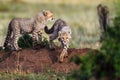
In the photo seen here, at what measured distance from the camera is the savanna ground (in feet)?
41.0

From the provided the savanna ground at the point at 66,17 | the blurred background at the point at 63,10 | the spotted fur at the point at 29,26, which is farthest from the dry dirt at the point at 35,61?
the blurred background at the point at 63,10

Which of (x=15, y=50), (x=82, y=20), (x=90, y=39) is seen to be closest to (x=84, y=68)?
(x=15, y=50)

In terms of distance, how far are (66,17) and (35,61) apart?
19200mm

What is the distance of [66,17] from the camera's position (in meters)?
32.5

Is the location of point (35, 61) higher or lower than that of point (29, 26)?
lower

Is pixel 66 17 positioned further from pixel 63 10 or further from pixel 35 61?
pixel 35 61

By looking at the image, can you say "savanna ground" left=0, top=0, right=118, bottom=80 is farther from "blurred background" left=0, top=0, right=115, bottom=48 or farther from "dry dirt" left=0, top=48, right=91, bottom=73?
"dry dirt" left=0, top=48, right=91, bottom=73

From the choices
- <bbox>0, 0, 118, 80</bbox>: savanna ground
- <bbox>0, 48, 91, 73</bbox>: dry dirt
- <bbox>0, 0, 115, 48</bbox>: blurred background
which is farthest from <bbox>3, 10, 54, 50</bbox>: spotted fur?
<bbox>0, 0, 115, 48</bbox>: blurred background

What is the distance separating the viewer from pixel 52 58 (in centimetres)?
1348

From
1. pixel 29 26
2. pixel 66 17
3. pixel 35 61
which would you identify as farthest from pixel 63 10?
pixel 35 61

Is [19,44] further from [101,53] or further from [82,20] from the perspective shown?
[82,20]

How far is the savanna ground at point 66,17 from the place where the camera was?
1250 cm

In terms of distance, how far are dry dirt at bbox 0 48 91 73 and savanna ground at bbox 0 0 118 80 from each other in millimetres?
344

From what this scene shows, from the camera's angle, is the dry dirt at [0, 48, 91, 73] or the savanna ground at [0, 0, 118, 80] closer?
the savanna ground at [0, 0, 118, 80]
